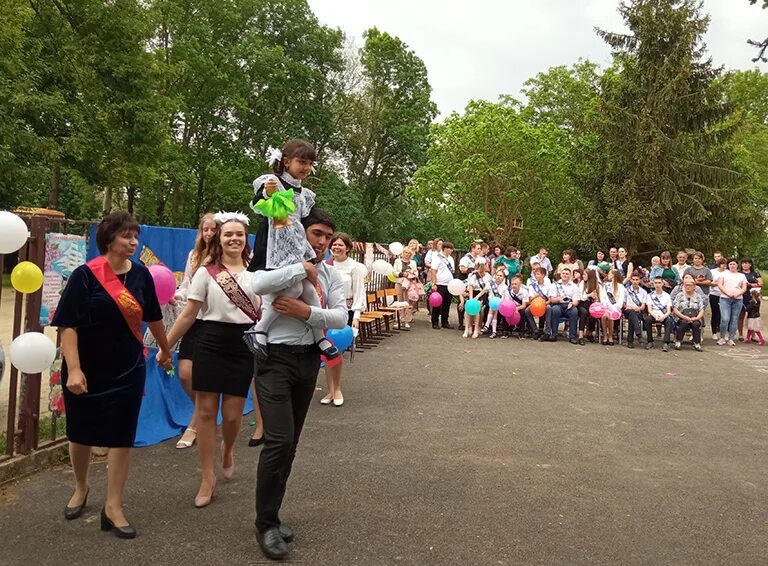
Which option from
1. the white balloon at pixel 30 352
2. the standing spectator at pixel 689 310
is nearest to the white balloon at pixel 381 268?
the standing spectator at pixel 689 310

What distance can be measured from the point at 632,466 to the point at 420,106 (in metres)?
35.2

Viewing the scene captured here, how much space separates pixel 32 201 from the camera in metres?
18.5

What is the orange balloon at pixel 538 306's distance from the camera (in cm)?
1267

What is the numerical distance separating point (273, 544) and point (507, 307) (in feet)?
32.7

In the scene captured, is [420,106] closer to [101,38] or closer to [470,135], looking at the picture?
[470,135]

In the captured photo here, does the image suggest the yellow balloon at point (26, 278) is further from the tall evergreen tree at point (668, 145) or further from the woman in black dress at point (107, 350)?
the tall evergreen tree at point (668, 145)

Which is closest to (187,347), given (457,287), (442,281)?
(457,287)

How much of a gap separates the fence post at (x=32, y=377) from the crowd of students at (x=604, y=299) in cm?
954

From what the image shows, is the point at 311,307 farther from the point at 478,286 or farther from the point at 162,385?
the point at 478,286

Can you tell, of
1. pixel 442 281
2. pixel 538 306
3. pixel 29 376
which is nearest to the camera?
pixel 29 376

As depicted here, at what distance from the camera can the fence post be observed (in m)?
4.40

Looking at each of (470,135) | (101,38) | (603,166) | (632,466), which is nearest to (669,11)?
(603,166)

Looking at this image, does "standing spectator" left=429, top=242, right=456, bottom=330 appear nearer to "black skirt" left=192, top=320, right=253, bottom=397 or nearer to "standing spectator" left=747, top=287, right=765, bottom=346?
"standing spectator" left=747, top=287, right=765, bottom=346

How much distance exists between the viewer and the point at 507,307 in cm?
1276
